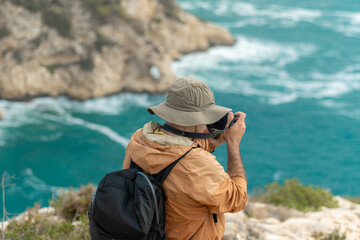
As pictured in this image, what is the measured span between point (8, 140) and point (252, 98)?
54.2 ft

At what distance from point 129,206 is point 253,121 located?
23.2 meters

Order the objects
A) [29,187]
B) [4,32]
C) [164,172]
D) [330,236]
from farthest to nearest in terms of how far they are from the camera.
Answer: [4,32]
[29,187]
[330,236]
[164,172]

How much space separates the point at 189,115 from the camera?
2.61 metres

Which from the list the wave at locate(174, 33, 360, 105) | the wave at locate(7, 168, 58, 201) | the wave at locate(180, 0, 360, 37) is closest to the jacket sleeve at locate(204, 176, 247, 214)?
the wave at locate(7, 168, 58, 201)

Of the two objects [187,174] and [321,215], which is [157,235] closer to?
[187,174]

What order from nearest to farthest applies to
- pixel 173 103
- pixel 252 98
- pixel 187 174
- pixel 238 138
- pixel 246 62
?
pixel 187 174 → pixel 173 103 → pixel 238 138 → pixel 252 98 → pixel 246 62

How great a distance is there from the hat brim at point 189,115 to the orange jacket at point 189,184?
0.40ft

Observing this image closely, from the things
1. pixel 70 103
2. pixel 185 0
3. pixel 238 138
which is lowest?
pixel 70 103

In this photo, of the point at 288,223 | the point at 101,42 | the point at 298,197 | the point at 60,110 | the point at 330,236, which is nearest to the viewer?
the point at 330,236

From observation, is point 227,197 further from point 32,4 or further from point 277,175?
point 32,4

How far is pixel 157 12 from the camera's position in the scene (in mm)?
35094

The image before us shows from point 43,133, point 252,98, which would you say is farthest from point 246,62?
point 43,133

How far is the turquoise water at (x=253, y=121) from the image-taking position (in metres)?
19.6

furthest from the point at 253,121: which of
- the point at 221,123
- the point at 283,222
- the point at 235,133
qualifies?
the point at 235,133
